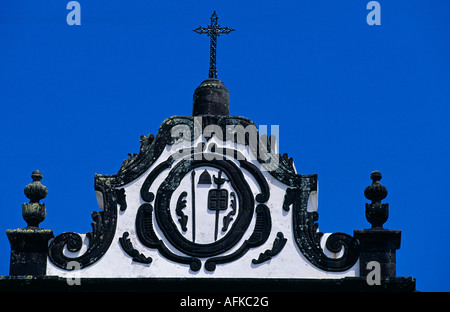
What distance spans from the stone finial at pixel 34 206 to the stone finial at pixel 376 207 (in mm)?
5740

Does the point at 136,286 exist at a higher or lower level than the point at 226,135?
lower

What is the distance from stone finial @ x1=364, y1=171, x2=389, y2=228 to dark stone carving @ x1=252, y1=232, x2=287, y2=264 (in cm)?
156

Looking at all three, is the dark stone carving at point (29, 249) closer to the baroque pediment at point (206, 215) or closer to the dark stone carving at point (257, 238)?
the baroque pediment at point (206, 215)

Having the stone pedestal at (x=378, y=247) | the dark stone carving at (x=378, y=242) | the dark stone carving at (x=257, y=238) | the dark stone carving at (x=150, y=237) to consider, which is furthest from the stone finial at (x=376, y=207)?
the dark stone carving at (x=150, y=237)

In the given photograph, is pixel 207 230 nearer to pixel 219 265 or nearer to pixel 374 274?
pixel 219 265

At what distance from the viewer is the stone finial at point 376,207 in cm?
2075
